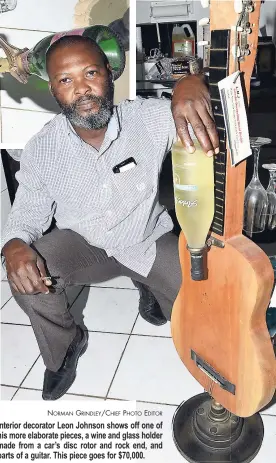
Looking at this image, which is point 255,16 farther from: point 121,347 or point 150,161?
point 121,347

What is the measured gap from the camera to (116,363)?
1.58 metres

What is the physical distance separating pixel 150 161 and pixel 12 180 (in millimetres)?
1121

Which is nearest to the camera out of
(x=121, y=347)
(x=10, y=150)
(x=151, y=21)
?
(x=121, y=347)

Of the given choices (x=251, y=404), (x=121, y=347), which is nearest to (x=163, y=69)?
(x=121, y=347)

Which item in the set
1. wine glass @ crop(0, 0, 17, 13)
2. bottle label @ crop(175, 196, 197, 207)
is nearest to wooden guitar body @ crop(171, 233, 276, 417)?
bottle label @ crop(175, 196, 197, 207)

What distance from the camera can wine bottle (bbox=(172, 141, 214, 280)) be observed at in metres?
0.87

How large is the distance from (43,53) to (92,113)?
666 millimetres

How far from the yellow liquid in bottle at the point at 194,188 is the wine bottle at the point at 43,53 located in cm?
113

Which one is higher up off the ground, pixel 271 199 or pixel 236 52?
pixel 236 52

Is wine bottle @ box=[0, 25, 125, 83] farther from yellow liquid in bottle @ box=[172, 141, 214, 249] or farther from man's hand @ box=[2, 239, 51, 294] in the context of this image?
yellow liquid in bottle @ box=[172, 141, 214, 249]

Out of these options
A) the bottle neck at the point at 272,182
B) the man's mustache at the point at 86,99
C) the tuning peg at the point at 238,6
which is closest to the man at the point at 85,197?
the man's mustache at the point at 86,99

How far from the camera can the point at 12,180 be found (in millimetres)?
2279

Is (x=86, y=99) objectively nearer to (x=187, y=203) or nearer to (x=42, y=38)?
(x=187, y=203)

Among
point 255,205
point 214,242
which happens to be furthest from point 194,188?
point 255,205
